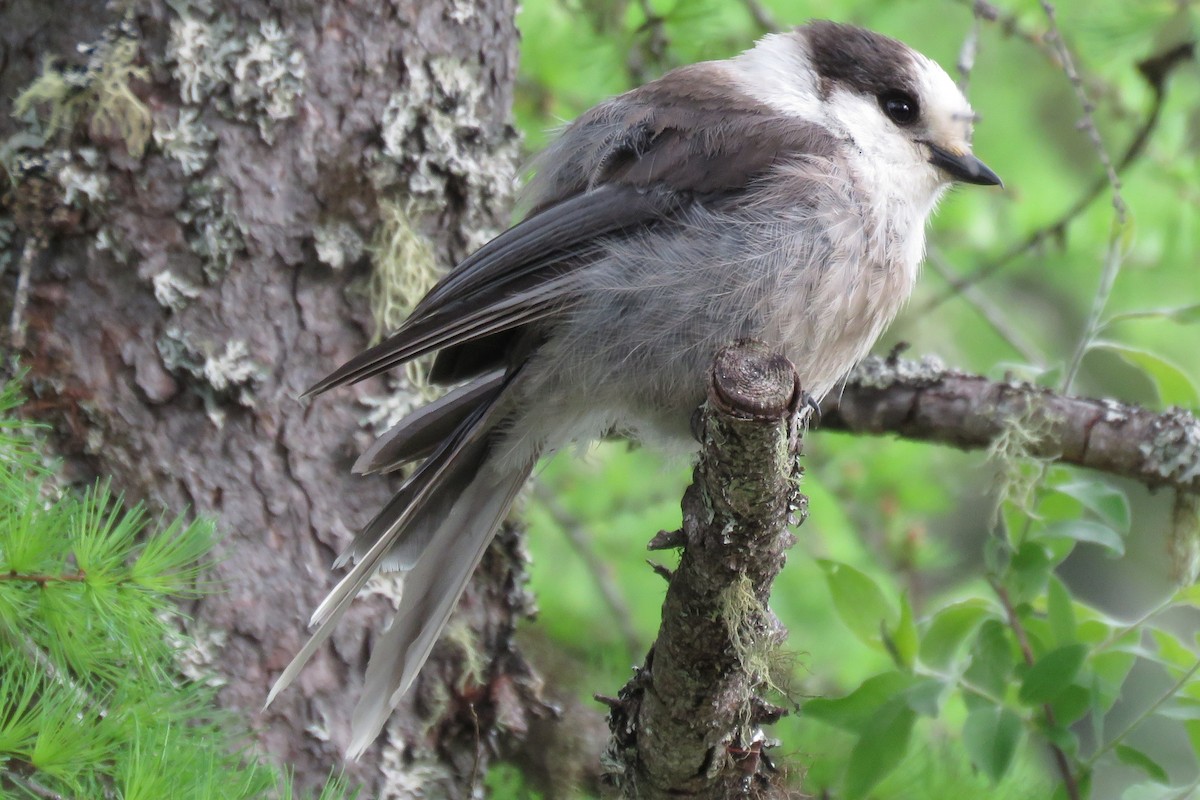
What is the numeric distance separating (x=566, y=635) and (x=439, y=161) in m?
1.43

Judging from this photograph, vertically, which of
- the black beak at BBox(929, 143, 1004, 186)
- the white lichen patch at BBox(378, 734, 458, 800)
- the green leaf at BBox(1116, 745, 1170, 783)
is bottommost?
the white lichen patch at BBox(378, 734, 458, 800)

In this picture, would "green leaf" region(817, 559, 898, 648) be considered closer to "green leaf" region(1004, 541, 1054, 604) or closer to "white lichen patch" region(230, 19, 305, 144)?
"green leaf" region(1004, 541, 1054, 604)

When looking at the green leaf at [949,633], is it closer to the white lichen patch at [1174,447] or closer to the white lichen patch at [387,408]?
the white lichen patch at [1174,447]

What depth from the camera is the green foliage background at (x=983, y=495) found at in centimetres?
228

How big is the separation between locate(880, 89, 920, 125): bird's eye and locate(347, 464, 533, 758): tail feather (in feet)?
3.95

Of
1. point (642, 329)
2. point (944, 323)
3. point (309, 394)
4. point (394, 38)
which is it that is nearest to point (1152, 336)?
point (944, 323)

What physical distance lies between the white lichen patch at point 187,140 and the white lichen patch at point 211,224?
40 mm

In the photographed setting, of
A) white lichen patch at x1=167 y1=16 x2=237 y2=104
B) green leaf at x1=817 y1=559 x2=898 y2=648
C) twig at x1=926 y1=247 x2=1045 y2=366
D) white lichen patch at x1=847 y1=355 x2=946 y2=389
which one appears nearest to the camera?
green leaf at x1=817 y1=559 x2=898 y2=648

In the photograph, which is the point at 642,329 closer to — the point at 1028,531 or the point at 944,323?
the point at 1028,531

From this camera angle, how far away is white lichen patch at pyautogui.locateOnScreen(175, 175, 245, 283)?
8.02ft

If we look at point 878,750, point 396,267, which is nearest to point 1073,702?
point 878,750

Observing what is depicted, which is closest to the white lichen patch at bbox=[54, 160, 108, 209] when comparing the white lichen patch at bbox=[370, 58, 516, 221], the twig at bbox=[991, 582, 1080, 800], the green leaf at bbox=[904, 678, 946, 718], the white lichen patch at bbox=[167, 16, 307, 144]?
the white lichen patch at bbox=[167, 16, 307, 144]

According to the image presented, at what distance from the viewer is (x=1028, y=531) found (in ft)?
7.97

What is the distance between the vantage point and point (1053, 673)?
2.16 m
